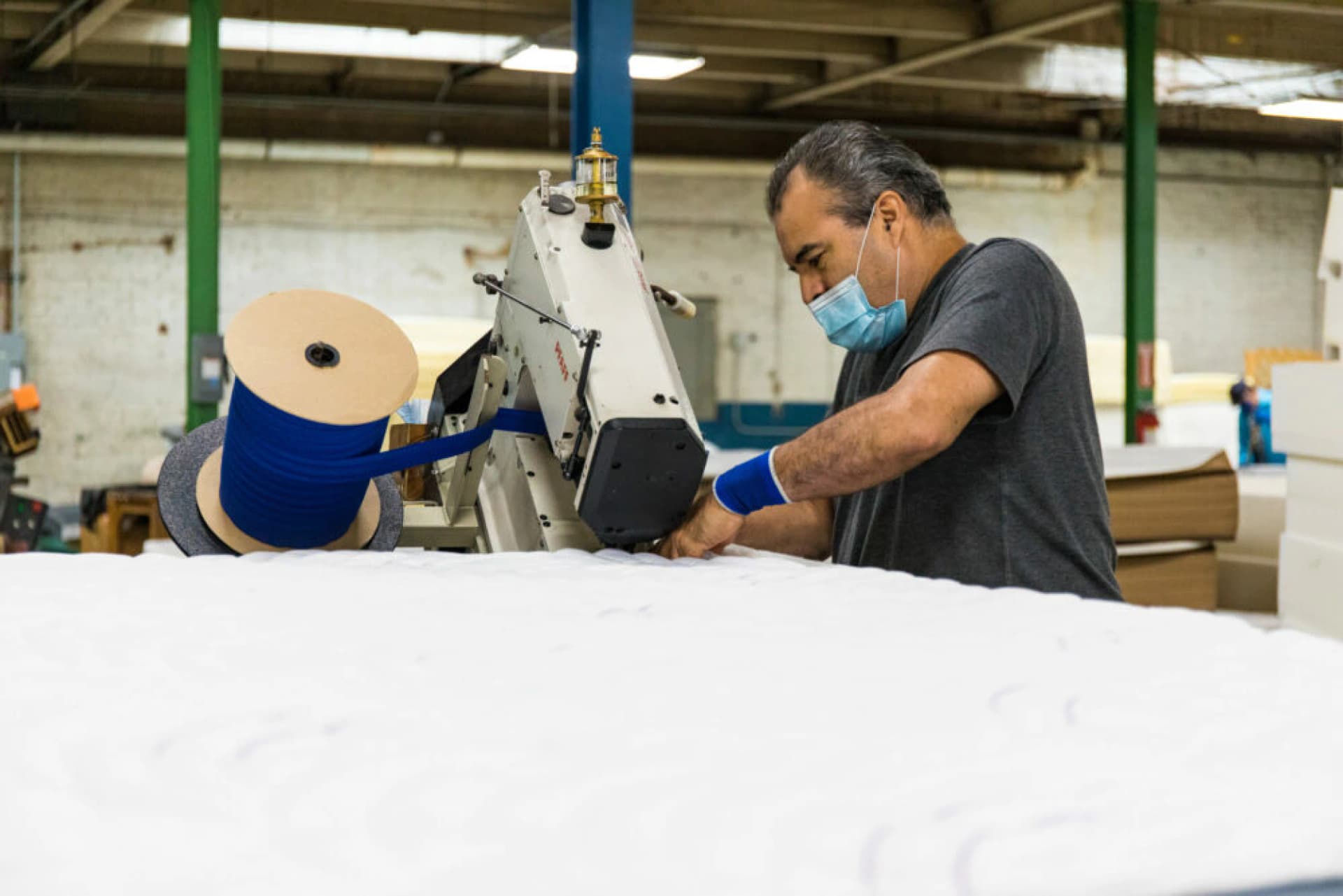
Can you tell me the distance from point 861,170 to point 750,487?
0.51 metres

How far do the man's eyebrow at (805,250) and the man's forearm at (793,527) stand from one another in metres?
0.41

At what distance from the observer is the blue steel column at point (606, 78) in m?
4.23

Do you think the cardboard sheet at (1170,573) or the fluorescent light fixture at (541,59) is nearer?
the cardboard sheet at (1170,573)

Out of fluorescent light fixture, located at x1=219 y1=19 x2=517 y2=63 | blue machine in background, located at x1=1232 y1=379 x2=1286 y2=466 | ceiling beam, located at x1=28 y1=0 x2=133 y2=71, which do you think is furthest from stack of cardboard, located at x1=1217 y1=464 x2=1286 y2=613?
ceiling beam, located at x1=28 y1=0 x2=133 y2=71

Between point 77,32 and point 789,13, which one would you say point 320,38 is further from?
point 789,13

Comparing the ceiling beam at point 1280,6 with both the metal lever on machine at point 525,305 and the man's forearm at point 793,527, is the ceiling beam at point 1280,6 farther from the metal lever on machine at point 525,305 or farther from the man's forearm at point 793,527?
the metal lever on machine at point 525,305

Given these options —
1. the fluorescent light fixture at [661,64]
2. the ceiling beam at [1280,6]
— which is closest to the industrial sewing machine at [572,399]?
the fluorescent light fixture at [661,64]

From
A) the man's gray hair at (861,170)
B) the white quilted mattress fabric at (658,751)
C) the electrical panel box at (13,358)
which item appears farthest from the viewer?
the electrical panel box at (13,358)

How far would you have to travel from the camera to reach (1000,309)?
1725mm

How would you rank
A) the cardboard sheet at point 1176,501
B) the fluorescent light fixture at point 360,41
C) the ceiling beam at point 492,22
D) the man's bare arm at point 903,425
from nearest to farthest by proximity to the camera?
the man's bare arm at point 903,425 → the cardboard sheet at point 1176,501 → the ceiling beam at point 492,22 → the fluorescent light fixture at point 360,41

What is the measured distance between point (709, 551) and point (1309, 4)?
265 inches

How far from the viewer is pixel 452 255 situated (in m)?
9.50

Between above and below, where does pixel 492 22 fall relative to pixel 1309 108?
above

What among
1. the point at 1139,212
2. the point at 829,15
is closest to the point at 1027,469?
the point at 1139,212
